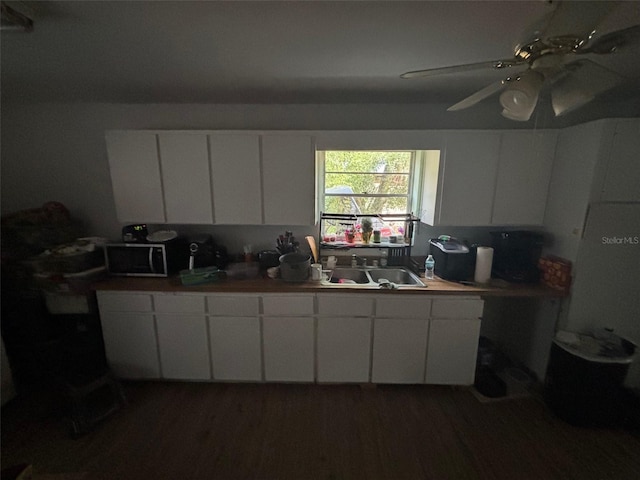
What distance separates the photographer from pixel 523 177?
2.19 m

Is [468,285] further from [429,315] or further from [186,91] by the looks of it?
[186,91]

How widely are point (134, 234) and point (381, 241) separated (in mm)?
2147

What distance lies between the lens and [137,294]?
2.13m

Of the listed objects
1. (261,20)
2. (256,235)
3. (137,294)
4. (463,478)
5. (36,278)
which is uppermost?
(261,20)

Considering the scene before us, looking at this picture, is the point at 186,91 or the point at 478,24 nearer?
the point at 478,24

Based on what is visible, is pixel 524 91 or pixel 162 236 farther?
pixel 162 236

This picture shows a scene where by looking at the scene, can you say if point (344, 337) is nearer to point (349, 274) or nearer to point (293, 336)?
point (293, 336)

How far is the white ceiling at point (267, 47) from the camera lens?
3.54 ft

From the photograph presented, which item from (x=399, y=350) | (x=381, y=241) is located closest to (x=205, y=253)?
(x=381, y=241)

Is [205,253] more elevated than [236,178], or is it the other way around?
[236,178]

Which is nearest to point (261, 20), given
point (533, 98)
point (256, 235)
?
point (533, 98)

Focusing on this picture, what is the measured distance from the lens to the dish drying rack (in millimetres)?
2426

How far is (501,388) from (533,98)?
2.21m

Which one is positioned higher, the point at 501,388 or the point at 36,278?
the point at 36,278
